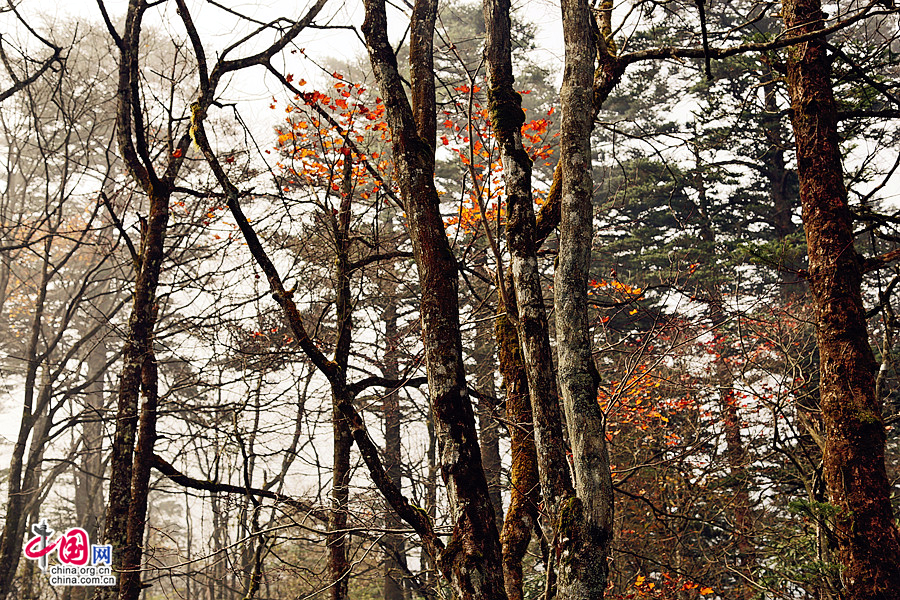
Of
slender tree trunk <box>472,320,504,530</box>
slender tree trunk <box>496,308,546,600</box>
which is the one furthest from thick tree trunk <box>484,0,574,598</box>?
slender tree trunk <box>472,320,504,530</box>

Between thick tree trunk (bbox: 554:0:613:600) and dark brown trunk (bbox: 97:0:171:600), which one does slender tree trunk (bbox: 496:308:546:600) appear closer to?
thick tree trunk (bbox: 554:0:613:600)

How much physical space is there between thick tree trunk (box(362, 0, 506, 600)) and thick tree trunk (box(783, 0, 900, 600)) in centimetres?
251

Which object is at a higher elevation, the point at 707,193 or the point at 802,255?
the point at 707,193

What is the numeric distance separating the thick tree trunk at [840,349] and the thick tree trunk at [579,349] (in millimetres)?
2054

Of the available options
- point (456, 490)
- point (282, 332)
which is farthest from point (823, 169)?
point (282, 332)

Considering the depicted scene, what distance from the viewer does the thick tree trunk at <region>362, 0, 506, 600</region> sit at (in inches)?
85.1

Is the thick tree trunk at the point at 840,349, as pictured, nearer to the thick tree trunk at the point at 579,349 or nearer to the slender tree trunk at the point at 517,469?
the thick tree trunk at the point at 579,349

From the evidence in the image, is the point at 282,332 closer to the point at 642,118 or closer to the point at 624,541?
the point at 624,541

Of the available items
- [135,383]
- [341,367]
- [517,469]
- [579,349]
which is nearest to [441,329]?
[579,349]

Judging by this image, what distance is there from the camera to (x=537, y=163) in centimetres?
1653

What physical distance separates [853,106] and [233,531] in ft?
65.3

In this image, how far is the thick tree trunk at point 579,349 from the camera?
6.06ft

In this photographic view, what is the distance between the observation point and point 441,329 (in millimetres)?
2402

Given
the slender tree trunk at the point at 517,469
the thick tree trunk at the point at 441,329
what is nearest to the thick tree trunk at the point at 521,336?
the slender tree trunk at the point at 517,469
